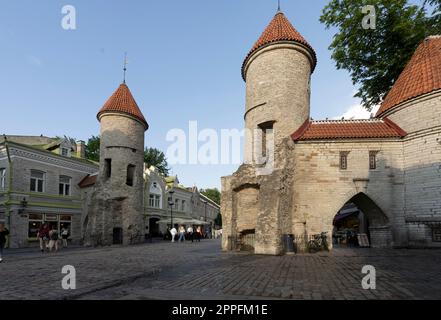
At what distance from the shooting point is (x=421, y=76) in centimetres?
1458

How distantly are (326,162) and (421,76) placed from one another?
21.4ft

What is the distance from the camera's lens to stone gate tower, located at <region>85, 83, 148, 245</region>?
74.2 feet

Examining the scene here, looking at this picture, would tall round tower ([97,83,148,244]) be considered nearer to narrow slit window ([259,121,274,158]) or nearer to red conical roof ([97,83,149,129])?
red conical roof ([97,83,149,129])

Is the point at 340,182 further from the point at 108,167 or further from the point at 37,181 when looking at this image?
the point at 37,181

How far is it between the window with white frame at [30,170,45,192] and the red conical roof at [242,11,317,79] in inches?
728

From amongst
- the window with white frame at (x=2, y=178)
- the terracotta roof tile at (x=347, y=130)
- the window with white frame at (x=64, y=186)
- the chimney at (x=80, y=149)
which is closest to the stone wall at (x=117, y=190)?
the window with white frame at (x=64, y=186)

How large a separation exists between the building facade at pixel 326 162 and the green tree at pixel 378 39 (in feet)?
7.28

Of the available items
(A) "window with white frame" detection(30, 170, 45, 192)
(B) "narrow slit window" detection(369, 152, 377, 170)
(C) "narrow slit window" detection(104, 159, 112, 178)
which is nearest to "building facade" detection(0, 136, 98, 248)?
(A) "window with white frame" detection(30, 170, 45, 192)

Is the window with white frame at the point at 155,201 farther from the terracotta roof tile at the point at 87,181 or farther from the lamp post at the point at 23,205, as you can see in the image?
the lamp post at the point at 23,205

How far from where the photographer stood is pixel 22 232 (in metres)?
21.0

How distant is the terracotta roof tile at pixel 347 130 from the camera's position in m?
14.7

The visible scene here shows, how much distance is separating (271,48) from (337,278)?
42.8 feet
